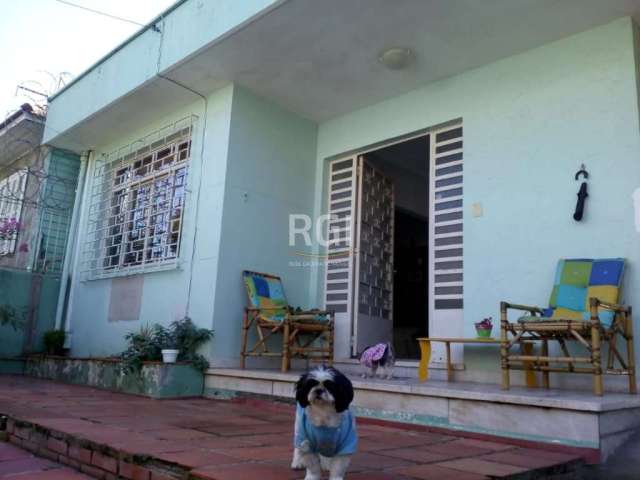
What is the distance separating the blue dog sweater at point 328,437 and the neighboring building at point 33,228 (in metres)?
5.84

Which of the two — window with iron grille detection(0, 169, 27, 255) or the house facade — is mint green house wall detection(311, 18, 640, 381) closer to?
the house facade

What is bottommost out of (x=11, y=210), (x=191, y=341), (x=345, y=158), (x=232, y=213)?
(x=191, y=341)

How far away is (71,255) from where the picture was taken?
23.5 feet

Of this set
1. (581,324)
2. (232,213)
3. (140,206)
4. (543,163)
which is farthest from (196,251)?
(581,324)

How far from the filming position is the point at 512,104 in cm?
453

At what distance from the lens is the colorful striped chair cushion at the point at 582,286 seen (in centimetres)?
355

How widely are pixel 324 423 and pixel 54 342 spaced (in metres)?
5.72

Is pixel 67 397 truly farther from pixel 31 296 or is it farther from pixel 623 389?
pixel 623 389

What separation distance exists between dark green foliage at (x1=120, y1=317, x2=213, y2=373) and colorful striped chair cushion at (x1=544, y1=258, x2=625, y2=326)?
2895 mm

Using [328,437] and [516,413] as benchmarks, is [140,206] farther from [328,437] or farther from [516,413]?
[328,437]

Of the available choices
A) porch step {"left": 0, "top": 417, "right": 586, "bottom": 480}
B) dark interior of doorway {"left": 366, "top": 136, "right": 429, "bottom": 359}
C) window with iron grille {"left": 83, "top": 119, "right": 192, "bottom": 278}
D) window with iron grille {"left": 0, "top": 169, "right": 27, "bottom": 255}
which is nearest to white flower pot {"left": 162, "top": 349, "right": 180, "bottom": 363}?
window with iron grille {"left": 83, "top": 119, "right": 192, "bottom": 278}

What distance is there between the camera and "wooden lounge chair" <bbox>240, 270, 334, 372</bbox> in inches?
185

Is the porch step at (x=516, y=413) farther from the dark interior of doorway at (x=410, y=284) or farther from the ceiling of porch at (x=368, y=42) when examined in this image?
the dark interior of doorway at (x=410, y=284)

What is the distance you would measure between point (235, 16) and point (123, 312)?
3376 mm
